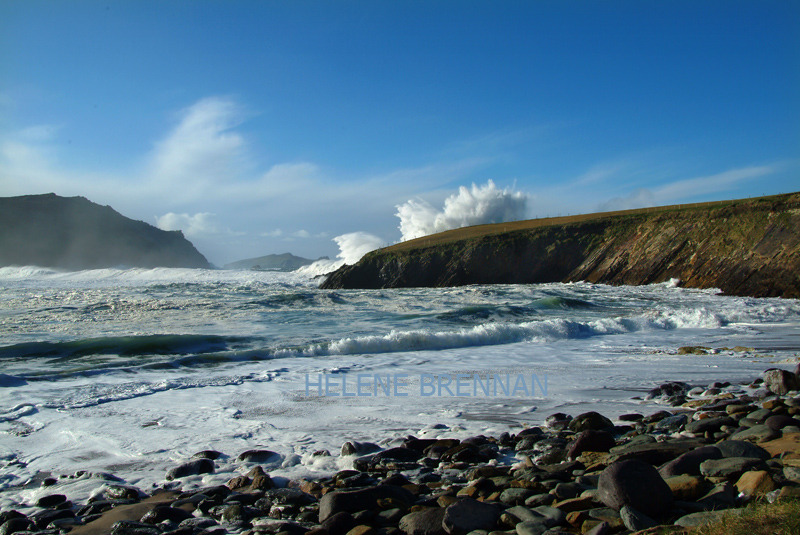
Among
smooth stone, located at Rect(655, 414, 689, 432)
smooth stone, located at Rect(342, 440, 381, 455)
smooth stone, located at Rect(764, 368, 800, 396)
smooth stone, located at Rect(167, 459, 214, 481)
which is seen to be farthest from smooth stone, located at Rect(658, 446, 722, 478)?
smooth stone, located at Rect(764, 368, 800, 396)

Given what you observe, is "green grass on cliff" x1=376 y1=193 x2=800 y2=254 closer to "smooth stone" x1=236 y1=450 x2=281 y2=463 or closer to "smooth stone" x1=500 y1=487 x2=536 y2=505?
"smooth stone" x1=500 y1=487 x2=536 y2=505

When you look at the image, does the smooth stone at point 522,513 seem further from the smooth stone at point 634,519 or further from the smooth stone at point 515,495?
the smooth stone at point 634,519

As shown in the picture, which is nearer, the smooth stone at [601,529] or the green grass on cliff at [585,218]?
the smooth stone at [601,529]

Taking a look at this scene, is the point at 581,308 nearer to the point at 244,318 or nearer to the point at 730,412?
the point at 244,318

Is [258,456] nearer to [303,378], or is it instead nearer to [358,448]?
[358,448]

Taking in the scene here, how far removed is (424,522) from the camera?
3387 millimetres

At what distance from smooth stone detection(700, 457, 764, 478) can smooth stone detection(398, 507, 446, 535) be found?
202 cm

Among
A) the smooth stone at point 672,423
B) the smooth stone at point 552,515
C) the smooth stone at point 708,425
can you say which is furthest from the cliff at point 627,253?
the smooth stone at point 552,515

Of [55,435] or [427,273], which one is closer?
[55,435]

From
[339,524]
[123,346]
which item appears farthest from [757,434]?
[123,346]

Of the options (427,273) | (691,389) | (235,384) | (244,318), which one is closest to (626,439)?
(691,389)

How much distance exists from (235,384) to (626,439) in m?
6.59

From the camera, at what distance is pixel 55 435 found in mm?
6215

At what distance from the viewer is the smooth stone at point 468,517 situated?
3283 millimetres
